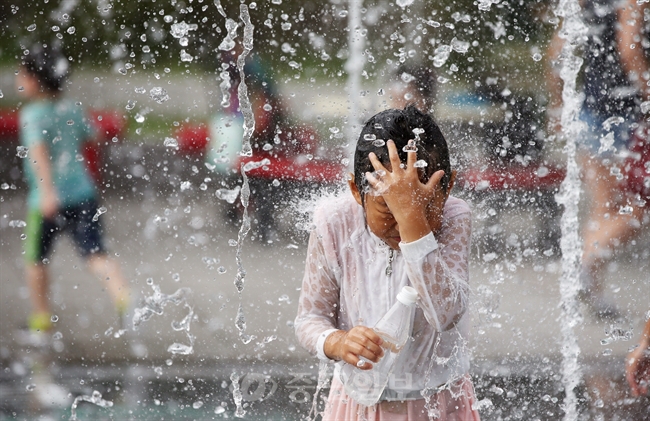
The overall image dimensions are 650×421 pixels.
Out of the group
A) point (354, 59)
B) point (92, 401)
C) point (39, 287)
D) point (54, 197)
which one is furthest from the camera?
point (354, 59)

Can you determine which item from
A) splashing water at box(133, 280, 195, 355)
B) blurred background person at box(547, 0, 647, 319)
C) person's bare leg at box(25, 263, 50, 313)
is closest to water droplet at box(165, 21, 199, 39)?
splashing water at box(133, 280, 195, 355)

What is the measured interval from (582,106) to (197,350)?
2.27m

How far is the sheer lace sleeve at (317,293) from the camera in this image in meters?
2.02

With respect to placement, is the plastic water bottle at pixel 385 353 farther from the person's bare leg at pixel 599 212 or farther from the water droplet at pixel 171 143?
the water droplet at pixel 171 143

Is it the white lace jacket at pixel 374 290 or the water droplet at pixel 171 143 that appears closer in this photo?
the white lace jacket at pixel 374 290

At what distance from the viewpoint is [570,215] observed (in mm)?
5023

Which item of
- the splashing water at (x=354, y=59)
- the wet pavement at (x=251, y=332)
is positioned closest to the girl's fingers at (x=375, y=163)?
the wet pavement at (x=251, y=332)

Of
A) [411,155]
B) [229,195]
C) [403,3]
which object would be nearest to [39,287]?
[229,195]

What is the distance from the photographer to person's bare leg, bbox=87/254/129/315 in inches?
171

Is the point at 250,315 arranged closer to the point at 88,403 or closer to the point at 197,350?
the point at 197,350

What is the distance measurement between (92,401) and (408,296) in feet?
6.87

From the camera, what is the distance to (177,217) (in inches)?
271

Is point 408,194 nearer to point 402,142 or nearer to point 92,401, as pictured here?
point 402,142

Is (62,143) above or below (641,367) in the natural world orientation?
above
